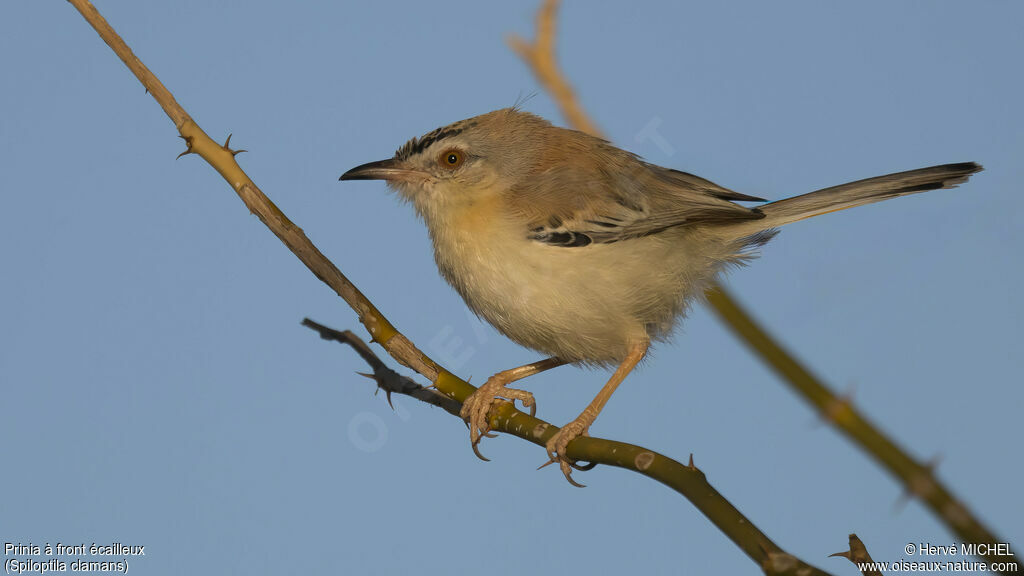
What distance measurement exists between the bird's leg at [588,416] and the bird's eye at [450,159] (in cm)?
141

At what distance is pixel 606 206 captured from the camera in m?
4.63

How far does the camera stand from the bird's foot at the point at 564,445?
4035 millimetres

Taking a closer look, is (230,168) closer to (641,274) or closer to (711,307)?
(711,307)

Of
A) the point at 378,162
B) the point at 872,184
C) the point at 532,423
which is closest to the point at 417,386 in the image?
the point at 532,423

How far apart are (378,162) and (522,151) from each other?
2.68 feet

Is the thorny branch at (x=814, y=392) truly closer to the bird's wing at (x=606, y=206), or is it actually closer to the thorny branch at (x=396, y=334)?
the thorny branch at (x=396, y=334)

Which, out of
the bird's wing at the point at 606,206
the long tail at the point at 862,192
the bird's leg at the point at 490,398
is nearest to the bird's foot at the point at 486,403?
the bird's leg at the point at 490,398

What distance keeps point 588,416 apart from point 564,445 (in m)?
0.58

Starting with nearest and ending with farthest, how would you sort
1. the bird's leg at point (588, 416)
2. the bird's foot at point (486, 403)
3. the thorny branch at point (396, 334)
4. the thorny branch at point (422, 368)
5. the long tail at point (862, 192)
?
1. the thorny branch at point (422, 368)
2. the thorny branch at point (396, 334)
3. the long tail at point (862, 192)
4. the bird's leg at point (588, 416)
5. the bird's foot at point (486, 403)

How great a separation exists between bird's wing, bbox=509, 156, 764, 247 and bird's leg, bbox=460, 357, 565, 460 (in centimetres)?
87

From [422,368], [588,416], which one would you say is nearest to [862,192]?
[588,416]

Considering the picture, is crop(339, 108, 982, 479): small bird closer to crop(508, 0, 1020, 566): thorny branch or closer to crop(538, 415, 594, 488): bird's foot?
crop(538, 415, 594, 488): bird's foot

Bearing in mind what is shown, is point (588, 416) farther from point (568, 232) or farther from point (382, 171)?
point (382, 171)

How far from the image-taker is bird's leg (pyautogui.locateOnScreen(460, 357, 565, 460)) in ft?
14.6
